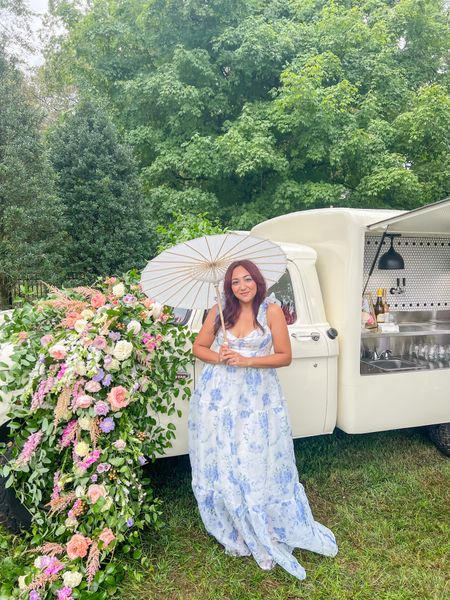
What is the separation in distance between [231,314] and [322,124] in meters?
8.78

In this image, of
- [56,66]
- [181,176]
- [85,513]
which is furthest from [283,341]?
[56,66]

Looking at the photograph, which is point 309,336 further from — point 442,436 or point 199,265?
point 442,436

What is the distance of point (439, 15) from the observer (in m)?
12.8

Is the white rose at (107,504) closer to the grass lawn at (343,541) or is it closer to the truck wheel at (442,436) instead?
the grass lawn at (343,541)

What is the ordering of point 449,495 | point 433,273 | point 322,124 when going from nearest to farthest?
point 449,495
point 433,273
point 322,124

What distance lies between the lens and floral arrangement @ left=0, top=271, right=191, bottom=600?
2.38 m

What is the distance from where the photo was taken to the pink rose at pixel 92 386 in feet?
8.16

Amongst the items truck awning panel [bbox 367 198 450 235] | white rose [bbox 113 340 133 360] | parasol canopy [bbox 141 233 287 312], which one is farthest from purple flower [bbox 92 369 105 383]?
A: truck awning panel [bbox 367 198 450 235]

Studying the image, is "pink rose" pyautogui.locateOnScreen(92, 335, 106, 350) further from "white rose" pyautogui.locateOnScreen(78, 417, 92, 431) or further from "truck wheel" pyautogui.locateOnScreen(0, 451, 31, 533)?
"truck wheel" pyautogui.locateOnScreen(0, 451, 31, 533)

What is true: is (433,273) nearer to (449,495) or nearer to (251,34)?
(449,495)

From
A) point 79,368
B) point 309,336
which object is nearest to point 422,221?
point 309,336

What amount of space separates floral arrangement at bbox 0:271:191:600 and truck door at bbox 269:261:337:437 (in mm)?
1116

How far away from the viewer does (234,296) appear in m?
2.71

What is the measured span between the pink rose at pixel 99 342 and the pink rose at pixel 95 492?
738 mm
